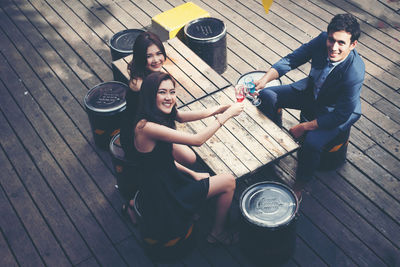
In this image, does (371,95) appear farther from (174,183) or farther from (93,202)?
(93,202)

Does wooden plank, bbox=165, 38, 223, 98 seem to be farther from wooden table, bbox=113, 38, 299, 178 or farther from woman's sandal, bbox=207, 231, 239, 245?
woman's sandal, bbox=207, 231, 239, 245

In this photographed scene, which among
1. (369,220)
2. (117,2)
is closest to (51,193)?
(369,220)

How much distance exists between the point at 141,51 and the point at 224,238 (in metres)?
1.89

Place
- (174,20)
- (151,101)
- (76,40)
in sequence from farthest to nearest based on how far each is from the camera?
(76,40)
(174,20)
(151,101)

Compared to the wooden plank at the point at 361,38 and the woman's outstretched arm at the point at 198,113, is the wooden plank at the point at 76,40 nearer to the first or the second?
the woman's outstretched arm at the point at 198,113

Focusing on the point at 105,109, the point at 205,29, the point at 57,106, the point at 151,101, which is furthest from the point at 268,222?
the point at 57,106

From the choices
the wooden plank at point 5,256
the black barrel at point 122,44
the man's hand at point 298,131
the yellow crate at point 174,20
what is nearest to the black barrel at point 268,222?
the man's hand at point 298,131

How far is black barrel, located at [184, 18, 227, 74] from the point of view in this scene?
520 centimetres

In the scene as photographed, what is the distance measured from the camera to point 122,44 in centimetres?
528

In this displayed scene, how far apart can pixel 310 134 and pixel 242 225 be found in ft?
3.73

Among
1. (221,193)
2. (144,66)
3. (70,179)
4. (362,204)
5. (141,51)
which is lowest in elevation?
(70,179)

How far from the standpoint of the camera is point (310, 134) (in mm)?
4012

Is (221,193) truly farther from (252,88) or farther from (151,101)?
(252,88)

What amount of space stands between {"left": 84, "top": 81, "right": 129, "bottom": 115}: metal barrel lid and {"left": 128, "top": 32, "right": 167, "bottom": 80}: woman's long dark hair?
1.67 ft
